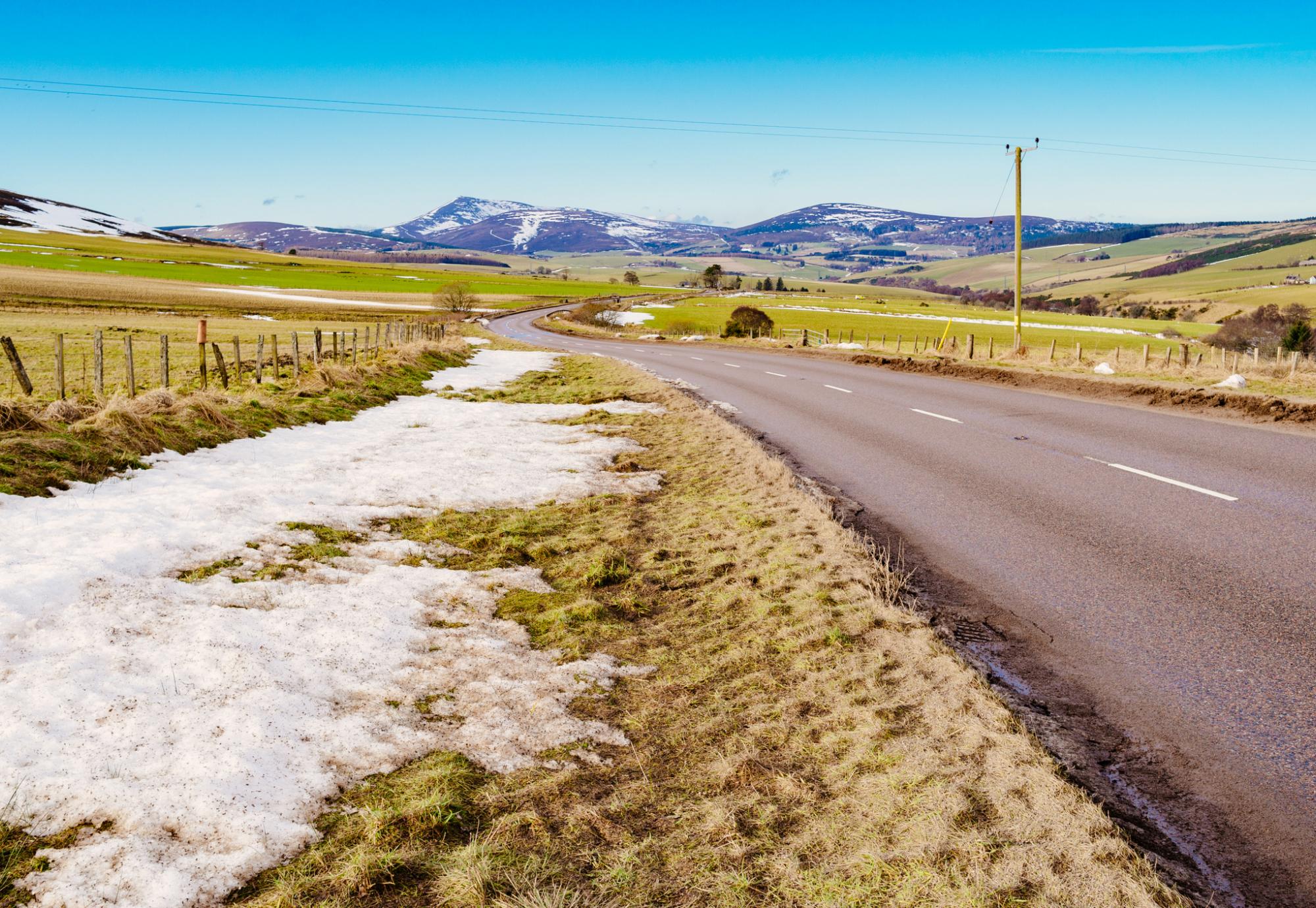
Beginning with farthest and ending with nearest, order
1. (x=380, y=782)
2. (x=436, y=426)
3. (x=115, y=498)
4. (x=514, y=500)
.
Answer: (x=436, y=426)
(x=514, y=500)
(x=115, y=498)
(x=380, y=782)

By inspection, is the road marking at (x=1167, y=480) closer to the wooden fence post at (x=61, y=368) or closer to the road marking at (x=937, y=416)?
the road marking at (x=937, y=416)

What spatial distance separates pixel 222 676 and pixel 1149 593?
632 cm

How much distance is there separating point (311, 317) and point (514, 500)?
253 ft

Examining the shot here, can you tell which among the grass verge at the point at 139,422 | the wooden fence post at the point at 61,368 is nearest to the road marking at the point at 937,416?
the grass verge at the point at 139,422

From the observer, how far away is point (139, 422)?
10047mm

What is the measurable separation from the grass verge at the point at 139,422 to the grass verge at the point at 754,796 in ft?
18.5

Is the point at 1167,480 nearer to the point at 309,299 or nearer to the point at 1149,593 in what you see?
Result: the point at 1149,593

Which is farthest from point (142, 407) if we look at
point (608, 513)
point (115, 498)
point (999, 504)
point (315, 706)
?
point (999, 504)

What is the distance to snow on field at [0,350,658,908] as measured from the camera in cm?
331

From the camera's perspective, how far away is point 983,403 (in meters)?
17.8

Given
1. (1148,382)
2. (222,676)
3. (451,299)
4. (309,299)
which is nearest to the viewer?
(222,676)

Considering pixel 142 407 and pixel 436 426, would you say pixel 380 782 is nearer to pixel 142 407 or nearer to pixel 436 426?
pixel 142 407

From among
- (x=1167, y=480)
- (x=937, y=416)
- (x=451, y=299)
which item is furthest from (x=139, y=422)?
(x=451, y=299)

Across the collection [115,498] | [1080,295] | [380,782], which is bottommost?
[380,782]
